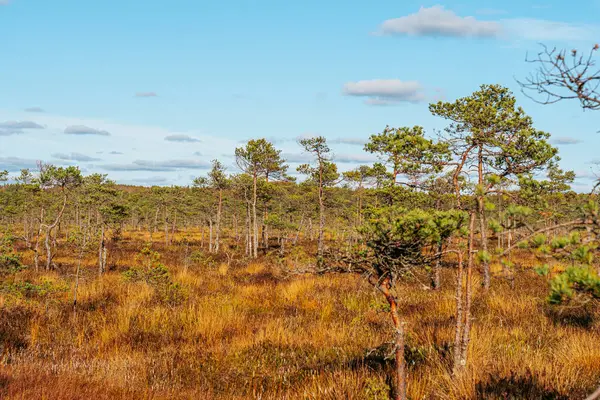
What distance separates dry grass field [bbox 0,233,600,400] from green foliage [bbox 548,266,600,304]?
17 centimetres

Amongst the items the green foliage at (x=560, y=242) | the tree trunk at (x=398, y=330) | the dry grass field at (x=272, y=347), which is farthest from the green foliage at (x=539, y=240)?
the tree trunk at (x=398, y=330)

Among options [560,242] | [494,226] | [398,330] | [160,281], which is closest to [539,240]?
[560,242]

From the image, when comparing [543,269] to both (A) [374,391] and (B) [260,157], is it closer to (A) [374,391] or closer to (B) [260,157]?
(A) [374,391]

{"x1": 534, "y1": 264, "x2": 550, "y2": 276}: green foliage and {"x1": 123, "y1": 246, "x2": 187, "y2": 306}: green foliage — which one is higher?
{"x1": 534, "y1": 264, "x2": 550, "y2": 276}: green foliage

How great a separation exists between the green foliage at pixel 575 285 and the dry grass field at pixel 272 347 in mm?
166

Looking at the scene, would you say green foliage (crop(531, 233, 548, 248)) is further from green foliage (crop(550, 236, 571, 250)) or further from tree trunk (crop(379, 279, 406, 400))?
tree trunk (crop(379, 279, 406, 400))

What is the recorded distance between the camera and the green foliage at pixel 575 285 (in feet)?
6.10

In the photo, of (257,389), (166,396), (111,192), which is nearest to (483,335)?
(257,389)

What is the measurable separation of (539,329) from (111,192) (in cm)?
1641

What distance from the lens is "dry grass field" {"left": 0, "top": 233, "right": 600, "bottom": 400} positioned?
466cm

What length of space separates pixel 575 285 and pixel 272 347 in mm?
5684

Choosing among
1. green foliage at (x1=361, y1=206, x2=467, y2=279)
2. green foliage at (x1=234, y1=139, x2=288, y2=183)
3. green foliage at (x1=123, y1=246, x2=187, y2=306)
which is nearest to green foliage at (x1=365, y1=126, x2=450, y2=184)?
green foliage at (x1=361, y1=206, x2=467, y2=279)

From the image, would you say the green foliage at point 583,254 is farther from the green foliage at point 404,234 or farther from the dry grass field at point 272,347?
the green foliage at point 404,234

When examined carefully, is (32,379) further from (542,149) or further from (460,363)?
(542,149)
